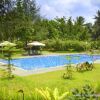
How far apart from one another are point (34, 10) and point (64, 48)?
7931 mm

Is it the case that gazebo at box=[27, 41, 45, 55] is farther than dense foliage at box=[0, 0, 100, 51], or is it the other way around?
dense foliage at box=[0, 0, 100, 51]

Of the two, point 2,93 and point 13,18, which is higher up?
point 13,18

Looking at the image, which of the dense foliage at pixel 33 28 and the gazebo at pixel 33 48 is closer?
the gazebo at pixel 33 48

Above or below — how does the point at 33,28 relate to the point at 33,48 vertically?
above

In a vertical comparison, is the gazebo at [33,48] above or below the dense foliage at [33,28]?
below

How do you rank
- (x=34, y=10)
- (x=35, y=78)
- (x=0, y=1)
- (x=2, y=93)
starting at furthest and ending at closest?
(x=34, y=10), (x=0, y=1), (x=35, y=78), (x=2, y=93)

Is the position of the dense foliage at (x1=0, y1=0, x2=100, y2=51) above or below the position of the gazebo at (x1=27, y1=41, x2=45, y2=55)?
above

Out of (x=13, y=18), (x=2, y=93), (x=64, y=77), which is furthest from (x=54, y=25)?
(x=2, y=93)

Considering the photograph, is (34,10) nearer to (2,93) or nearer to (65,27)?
(65,27)

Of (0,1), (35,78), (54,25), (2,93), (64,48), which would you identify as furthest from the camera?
(54,25)

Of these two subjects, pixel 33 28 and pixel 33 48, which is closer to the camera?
pixel 33 48

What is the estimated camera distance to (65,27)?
47.1 m

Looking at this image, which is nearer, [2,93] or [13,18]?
[2,93]

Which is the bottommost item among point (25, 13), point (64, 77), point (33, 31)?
point (64, 77)
